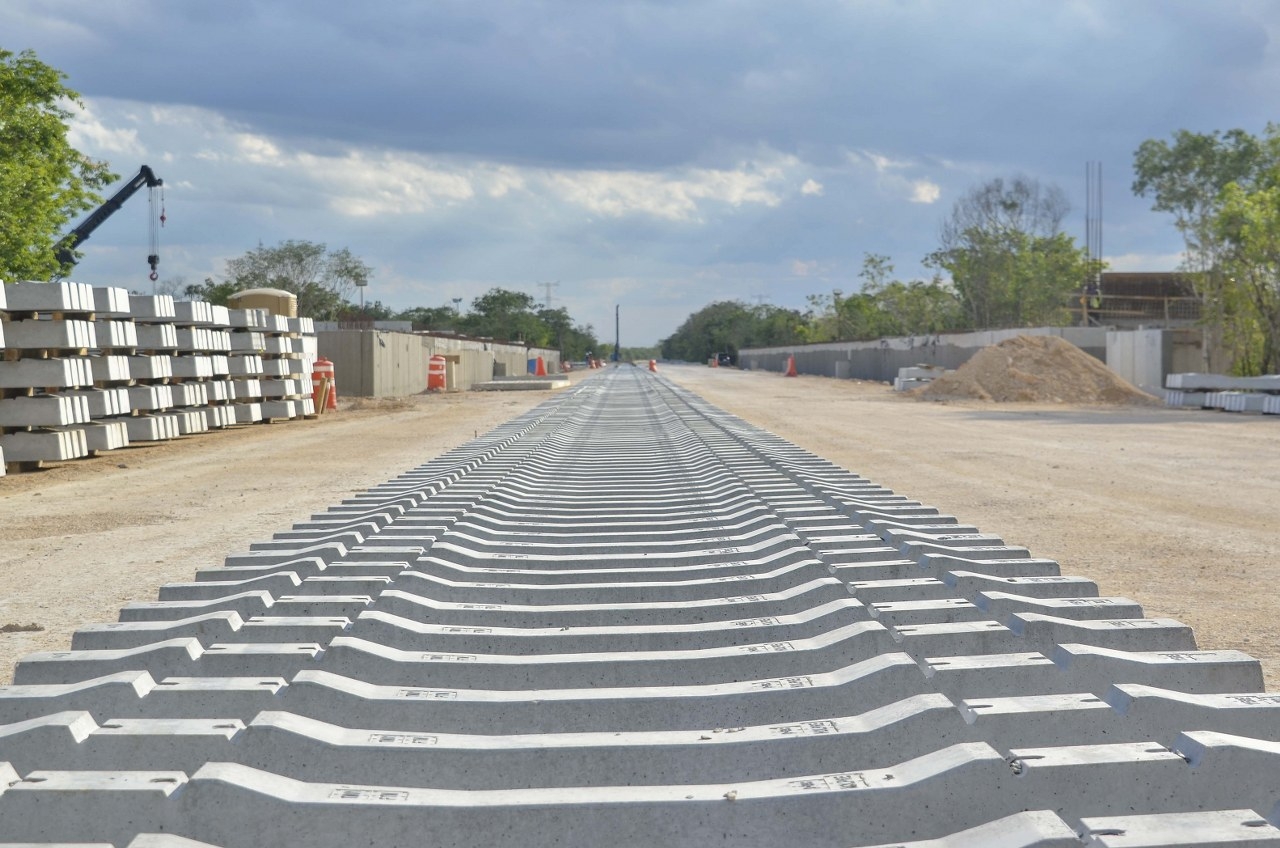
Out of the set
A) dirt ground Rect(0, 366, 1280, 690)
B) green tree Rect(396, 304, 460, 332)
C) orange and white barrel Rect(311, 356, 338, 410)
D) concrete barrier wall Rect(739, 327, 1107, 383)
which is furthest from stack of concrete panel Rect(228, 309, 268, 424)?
green tree Rect(396, 304, 460, 332)

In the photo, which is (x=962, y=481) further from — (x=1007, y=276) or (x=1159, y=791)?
(x=1007, y=276)

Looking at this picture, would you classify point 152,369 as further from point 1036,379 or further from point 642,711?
point 1036,379

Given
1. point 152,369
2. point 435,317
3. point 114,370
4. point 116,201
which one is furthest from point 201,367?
point 435,317

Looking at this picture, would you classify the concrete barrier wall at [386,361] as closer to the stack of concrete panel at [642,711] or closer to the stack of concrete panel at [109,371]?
the stack of concrete panel at [109,371]

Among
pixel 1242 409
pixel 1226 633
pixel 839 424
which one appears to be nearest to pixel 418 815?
pixel 1226 633

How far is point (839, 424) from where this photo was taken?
77.4ft

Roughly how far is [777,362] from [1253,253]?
6386 cm

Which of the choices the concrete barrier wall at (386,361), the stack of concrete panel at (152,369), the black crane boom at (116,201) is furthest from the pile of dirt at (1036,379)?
the black crane boom at (116,201)

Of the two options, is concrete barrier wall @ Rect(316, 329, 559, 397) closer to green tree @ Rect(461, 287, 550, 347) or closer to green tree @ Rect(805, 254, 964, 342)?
green tree @ Rect(805, 254, 964, 342)

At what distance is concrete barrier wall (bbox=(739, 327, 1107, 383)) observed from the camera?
4203 cm

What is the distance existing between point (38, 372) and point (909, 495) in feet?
33.0

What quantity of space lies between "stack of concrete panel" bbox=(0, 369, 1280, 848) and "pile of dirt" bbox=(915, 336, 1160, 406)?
31.3 m

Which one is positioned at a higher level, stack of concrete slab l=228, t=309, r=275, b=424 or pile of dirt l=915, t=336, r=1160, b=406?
stack of concrete slab l=228, t=309, r=275, b=424

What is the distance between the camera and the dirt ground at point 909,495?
6.23m
